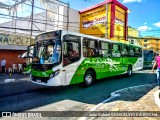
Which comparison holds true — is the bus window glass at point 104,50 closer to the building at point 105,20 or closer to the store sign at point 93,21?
the building at point 105,20

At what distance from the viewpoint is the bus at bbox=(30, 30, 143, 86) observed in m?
8.44

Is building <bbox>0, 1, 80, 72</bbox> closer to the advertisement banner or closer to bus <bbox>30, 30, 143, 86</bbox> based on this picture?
the advertisement banner

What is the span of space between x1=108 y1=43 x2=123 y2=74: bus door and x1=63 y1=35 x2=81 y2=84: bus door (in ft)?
12.0

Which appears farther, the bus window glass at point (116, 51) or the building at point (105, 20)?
the building at point (105, 20)

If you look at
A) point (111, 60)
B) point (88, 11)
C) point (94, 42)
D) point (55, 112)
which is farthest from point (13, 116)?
point (88, 11)

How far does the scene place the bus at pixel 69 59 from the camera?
8.44 metres

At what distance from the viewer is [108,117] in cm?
524

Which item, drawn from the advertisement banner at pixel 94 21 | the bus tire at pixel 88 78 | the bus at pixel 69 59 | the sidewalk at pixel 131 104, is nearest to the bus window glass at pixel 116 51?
the bus at pixel 69 59

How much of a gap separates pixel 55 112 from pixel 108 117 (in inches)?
69.9

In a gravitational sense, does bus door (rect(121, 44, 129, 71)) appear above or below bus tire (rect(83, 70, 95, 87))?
above

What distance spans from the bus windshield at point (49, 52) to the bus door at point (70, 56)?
0.38 meters

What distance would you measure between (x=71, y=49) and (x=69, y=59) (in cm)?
57

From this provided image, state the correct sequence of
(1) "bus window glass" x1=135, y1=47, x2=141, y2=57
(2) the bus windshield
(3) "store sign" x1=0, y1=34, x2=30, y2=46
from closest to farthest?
1. (2) the bus windshield
2. (1) "bus window glass" x1=135, y1=47, x2=141, y2=57
3. (3) "store sign" x1=0, y1=34, x2=30, y2=46

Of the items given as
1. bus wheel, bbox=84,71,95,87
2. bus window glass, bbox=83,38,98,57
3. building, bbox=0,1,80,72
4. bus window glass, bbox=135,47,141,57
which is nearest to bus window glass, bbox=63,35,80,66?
bus window glass, bbox=83,38,98,57
